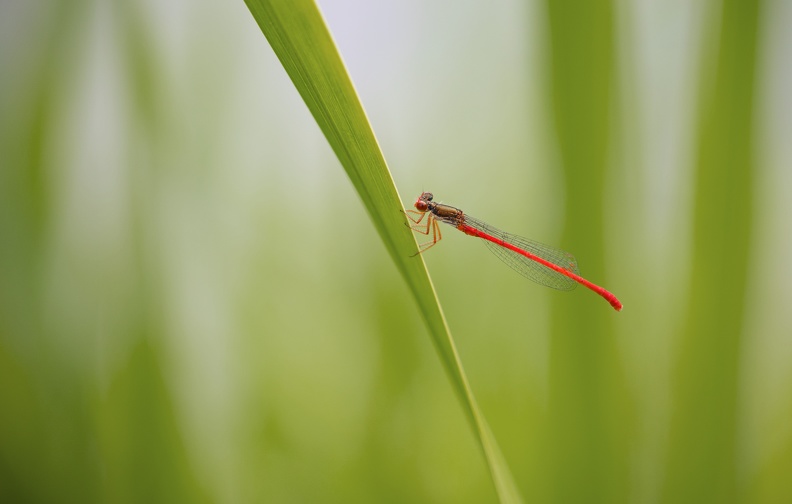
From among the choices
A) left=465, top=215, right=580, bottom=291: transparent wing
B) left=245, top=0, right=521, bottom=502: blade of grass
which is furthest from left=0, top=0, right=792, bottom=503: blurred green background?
left=245, top=0, right=521, bottom=502: blade of grass

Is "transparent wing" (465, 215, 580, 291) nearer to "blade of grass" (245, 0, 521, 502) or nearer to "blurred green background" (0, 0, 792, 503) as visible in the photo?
"blurred green background" (0, 0, 792, 503)

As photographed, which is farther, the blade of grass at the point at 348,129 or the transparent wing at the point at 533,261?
the transparent wing at the point at 533,261

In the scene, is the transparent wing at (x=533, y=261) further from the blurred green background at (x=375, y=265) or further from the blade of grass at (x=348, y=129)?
the blade of grass at (x=348, y=129)

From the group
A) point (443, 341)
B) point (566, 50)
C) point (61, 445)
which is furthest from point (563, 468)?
point (61, 445)

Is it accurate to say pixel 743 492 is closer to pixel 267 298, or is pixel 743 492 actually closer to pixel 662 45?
pixel 662 45

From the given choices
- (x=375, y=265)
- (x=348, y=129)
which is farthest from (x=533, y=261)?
(x=348, y=129)

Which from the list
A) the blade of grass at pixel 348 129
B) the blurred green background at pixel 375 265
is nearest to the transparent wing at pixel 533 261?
the blurred green background at pixel 375 265
